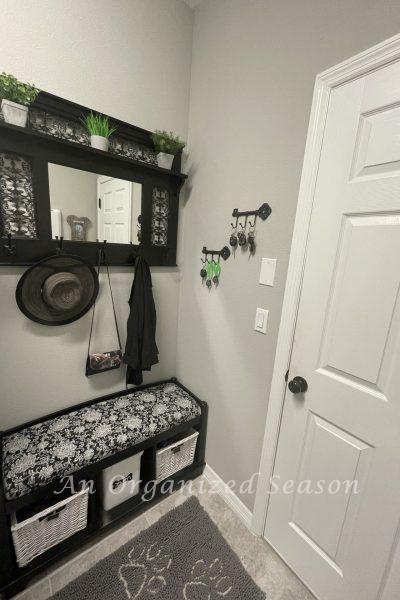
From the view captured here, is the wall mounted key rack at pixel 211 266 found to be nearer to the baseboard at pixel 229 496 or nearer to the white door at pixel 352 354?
the white door at pixel 352 354

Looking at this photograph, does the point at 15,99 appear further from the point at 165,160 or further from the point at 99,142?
the point at 165,160

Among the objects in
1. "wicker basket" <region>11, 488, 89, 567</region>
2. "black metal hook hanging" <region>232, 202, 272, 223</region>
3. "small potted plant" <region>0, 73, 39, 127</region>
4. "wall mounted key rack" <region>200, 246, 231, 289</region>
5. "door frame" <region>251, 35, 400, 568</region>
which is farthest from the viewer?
"wall mounted key rack" <region>200, 246, 231, 289</region>

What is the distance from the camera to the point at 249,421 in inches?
54.6

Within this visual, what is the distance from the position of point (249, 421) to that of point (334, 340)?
2.23 ft

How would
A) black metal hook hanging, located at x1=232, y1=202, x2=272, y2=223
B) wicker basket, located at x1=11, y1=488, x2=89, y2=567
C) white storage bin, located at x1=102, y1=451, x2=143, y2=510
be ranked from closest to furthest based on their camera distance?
wicker basket, located at x1=11, y1=488, x2=89, y2=567
black metal hook hanging, located at x1=232, y1=202, x2=272, y2=223
white storage bin, located at x1=102, y1=451, x2=143, y2=510

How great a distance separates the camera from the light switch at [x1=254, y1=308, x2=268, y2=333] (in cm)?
124

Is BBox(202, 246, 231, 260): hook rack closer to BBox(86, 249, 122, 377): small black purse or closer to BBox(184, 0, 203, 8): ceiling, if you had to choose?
BBox(86, 249, 122, 377): small black purse

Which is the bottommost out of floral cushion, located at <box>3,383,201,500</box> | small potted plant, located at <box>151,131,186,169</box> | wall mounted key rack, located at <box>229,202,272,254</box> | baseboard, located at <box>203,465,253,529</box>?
baseboard, located at <box>203,465,253,529</box>

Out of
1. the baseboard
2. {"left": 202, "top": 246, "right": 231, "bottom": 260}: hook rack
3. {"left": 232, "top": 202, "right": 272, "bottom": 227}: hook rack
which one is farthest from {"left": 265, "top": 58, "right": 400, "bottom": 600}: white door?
{"left": 202, "top": 246, "right": 231, "bottom": 260}: hook rack

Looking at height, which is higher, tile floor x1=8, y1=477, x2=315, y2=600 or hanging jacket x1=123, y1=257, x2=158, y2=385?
hanging jacket x1=123, y1=257, x2=158, y2=385

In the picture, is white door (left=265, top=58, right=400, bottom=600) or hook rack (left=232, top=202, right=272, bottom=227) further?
hook rack (left=232, top=202, right=272, bottom=227)

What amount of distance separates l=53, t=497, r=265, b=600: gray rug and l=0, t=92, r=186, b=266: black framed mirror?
1.46 metres

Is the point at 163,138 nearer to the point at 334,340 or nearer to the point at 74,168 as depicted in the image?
the point at 74,168

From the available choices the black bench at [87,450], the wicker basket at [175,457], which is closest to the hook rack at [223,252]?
the black bench at [87,450]
